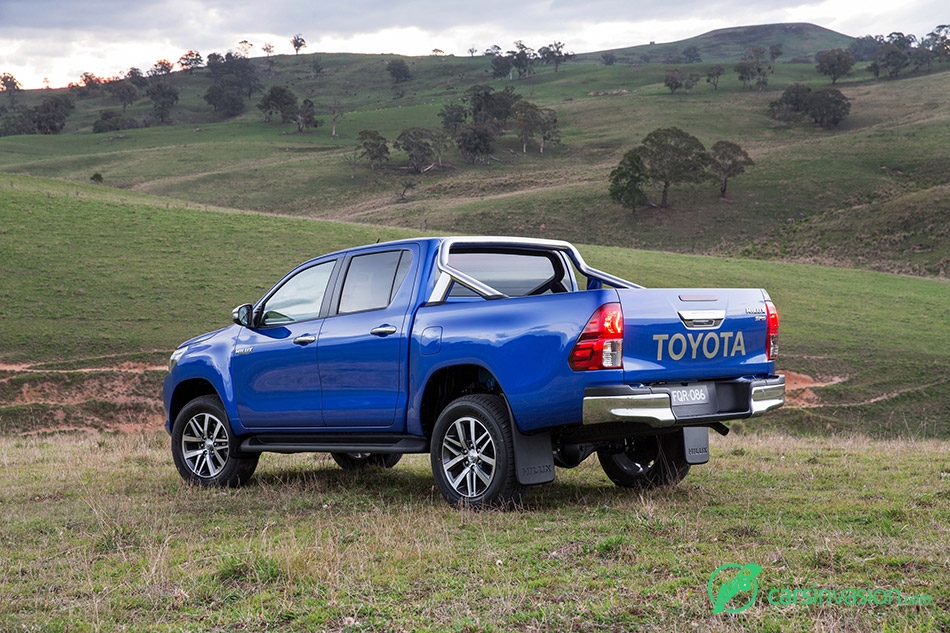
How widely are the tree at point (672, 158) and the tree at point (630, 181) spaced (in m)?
1.46

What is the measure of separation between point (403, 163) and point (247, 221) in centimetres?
5291

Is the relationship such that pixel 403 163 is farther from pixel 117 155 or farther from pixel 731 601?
pixel 731 601

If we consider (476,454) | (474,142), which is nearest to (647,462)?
(476,454)

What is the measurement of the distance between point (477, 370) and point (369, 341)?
1063mm

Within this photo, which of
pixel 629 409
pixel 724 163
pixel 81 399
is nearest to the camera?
pixel 629 409

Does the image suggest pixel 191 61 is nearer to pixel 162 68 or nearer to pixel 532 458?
pixel 162 68

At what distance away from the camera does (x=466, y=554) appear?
5707mm

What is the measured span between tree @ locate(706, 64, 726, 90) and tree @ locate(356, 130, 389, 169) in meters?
56.3

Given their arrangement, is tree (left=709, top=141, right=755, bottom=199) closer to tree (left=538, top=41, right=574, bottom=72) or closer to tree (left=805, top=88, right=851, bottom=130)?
tree (left=805, top=88, right=851, bottom=130)

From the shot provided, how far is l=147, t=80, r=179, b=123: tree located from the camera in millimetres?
142750

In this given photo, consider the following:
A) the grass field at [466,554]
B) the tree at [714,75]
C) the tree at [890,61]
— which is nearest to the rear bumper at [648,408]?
the grass field at [466,554]

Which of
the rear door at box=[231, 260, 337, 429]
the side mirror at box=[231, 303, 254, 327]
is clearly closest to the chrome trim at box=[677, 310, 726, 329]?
the rear door at box=[231, 260, 337, 429]

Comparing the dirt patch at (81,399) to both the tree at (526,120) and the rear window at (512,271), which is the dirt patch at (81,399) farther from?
the tree at (526,120)

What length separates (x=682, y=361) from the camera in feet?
22.5
